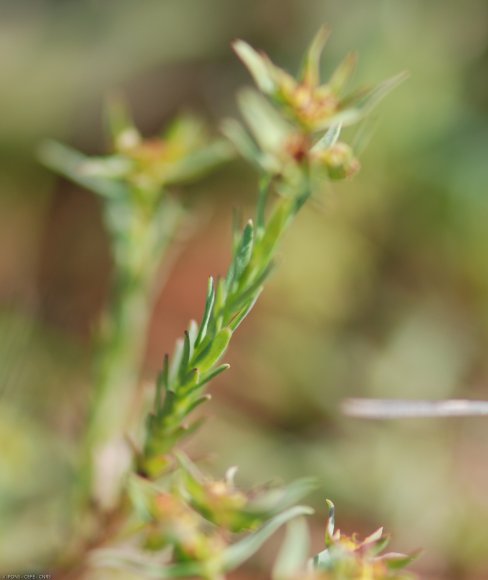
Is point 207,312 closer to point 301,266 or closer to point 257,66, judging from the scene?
point 257,66

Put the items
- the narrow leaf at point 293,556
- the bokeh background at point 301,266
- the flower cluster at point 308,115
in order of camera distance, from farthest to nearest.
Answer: the bokeh background at point 301,266
the flower cluster at point 308,115
the narrow leaf at point 293,556

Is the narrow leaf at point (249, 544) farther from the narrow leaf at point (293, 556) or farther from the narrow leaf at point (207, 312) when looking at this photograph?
the narrow leaf at point (207, 312)

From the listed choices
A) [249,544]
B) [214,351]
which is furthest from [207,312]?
[249,544]

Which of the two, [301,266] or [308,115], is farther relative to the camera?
[301,266]

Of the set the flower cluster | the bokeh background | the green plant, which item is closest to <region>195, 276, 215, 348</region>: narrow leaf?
the green plant

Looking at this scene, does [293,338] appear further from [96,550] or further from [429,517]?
[96,550]

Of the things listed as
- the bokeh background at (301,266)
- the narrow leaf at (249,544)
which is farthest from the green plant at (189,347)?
the bokeh background at (301,266)
